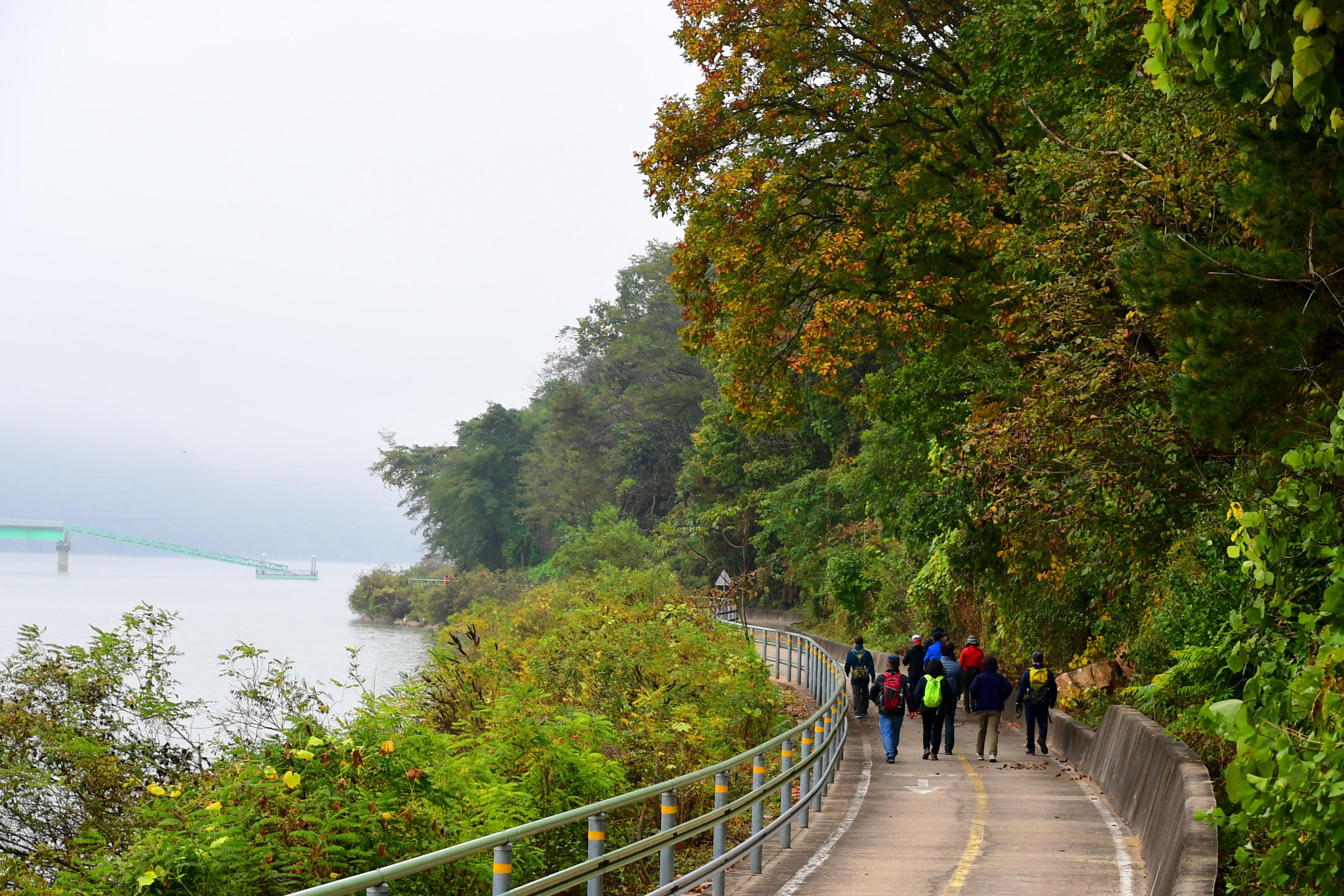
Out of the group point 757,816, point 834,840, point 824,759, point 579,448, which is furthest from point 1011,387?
point 579,448

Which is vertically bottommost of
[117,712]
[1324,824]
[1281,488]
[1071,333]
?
[117,712]

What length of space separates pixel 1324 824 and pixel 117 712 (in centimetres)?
1384

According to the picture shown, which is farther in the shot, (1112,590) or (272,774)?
(1112,590)

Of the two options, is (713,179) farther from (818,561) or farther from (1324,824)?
(818,561)

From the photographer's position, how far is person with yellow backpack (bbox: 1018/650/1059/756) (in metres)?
19.8

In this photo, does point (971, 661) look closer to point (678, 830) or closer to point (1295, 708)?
point (678, 830)

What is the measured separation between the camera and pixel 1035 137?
64.7 feet

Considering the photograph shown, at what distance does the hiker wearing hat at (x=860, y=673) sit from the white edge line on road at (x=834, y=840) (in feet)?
14.7

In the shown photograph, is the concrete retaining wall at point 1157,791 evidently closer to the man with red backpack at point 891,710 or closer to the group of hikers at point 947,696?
the group of hikers at point 947,696

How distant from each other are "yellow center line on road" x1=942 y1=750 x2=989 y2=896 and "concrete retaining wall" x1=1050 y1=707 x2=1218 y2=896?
155cm

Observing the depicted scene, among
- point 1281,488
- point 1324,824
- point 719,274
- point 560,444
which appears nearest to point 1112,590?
point 719,274

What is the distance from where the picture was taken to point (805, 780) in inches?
541

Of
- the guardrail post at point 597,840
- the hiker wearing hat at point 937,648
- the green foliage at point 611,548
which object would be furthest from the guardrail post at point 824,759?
the green foliage at point 611,548

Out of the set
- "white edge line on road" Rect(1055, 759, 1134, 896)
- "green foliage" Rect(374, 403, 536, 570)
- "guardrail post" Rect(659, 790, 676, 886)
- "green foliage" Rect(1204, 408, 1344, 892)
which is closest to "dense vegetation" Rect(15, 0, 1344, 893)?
"green foliage" Rect(1204, 408, 1344, 892)
